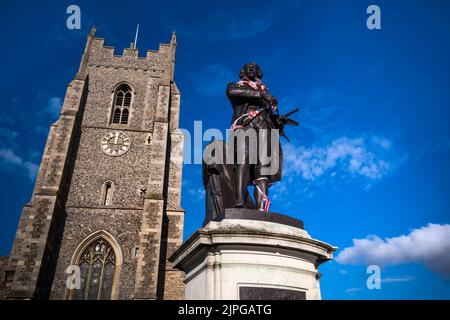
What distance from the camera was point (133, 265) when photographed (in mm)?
15867

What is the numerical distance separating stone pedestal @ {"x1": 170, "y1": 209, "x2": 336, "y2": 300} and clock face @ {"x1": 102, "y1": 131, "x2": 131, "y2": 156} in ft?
55.1

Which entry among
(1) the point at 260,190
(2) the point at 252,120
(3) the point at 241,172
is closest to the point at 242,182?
(3) the point at 241,172

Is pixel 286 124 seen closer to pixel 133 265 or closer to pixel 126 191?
pixel 133 265

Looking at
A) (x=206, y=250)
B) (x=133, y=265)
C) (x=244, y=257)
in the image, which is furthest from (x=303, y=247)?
(x=133, y=265)

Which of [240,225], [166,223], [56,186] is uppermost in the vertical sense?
[56,186]

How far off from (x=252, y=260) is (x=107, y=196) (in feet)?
52.8

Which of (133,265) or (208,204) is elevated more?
(133,265)

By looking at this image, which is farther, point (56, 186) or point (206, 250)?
point (56, 186)

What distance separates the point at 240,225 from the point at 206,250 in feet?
1.28

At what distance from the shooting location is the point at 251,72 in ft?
14.1

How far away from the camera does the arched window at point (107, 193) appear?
17438 mm

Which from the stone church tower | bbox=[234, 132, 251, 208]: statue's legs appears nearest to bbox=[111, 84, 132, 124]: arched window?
the stone church tower

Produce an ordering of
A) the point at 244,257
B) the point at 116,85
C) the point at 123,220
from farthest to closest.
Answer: the point at 116,85, the point at 123,220, the point at 244,257

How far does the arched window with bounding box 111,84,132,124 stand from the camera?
68.0ft
